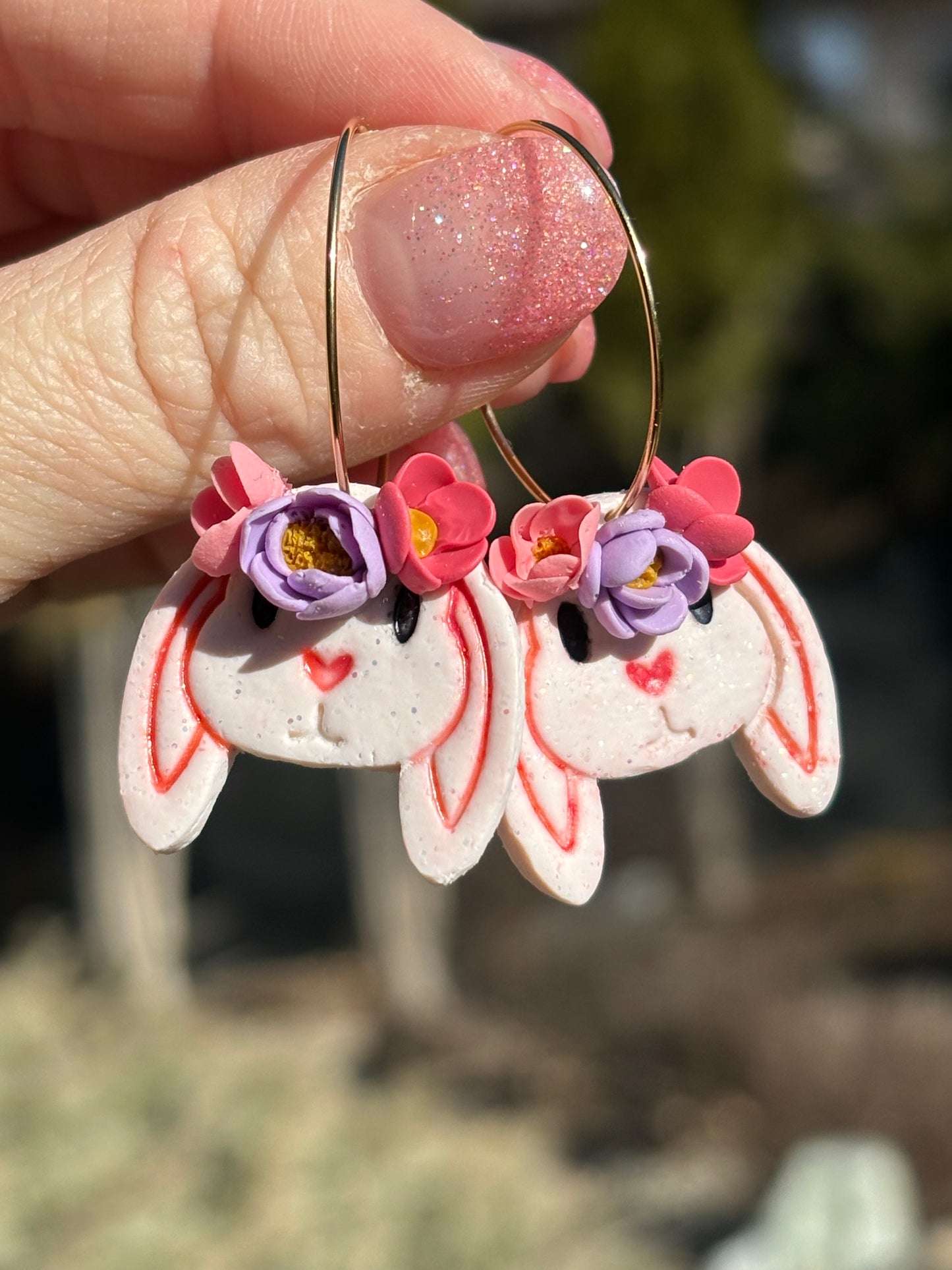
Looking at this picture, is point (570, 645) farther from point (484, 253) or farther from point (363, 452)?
point (484, 253)

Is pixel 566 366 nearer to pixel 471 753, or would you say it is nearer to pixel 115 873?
pixel 471 753

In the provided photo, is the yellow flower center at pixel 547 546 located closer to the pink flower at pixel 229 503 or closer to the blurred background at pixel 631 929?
the pink flower at pixel 229 503

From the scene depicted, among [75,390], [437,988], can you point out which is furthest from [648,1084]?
[75,390]

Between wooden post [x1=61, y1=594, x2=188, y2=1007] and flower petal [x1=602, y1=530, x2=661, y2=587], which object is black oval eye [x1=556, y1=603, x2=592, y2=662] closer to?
flower petal [x1=602, y1=530, x2=661, y2=587]

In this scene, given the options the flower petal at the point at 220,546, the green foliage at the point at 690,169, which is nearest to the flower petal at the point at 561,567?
the flower petal at the point at 220,546

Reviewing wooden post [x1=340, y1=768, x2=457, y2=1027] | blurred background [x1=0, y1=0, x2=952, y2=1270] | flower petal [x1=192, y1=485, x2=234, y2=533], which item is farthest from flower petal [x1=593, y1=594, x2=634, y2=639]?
wooden post [x1=340, y1=768, x2=457, y2=1027]
